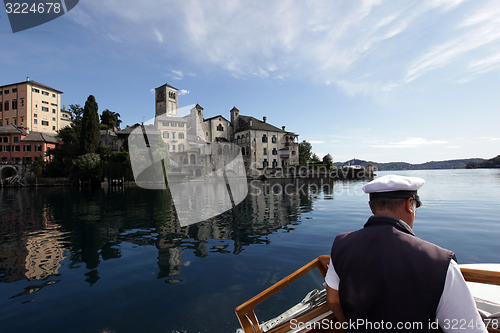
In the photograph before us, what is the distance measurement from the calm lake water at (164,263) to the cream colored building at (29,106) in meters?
71.8

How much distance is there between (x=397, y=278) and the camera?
5.65 ft

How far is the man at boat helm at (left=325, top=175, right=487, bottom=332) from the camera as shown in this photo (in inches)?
63.9

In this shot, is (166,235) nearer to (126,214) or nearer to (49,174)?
(126,214)

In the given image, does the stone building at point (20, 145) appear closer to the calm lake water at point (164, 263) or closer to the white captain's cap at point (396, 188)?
the calm lake water at point (164, 263)

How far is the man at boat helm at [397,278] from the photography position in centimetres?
162

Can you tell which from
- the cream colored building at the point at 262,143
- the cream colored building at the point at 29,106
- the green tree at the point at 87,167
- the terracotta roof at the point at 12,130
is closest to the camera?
the green tree at the point at 87,167

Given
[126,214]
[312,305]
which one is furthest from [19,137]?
[312,305]

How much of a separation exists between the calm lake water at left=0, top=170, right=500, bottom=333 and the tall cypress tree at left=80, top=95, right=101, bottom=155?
43085 mm

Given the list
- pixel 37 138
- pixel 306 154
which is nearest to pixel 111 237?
pixel 37 138

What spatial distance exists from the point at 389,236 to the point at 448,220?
14844mm
